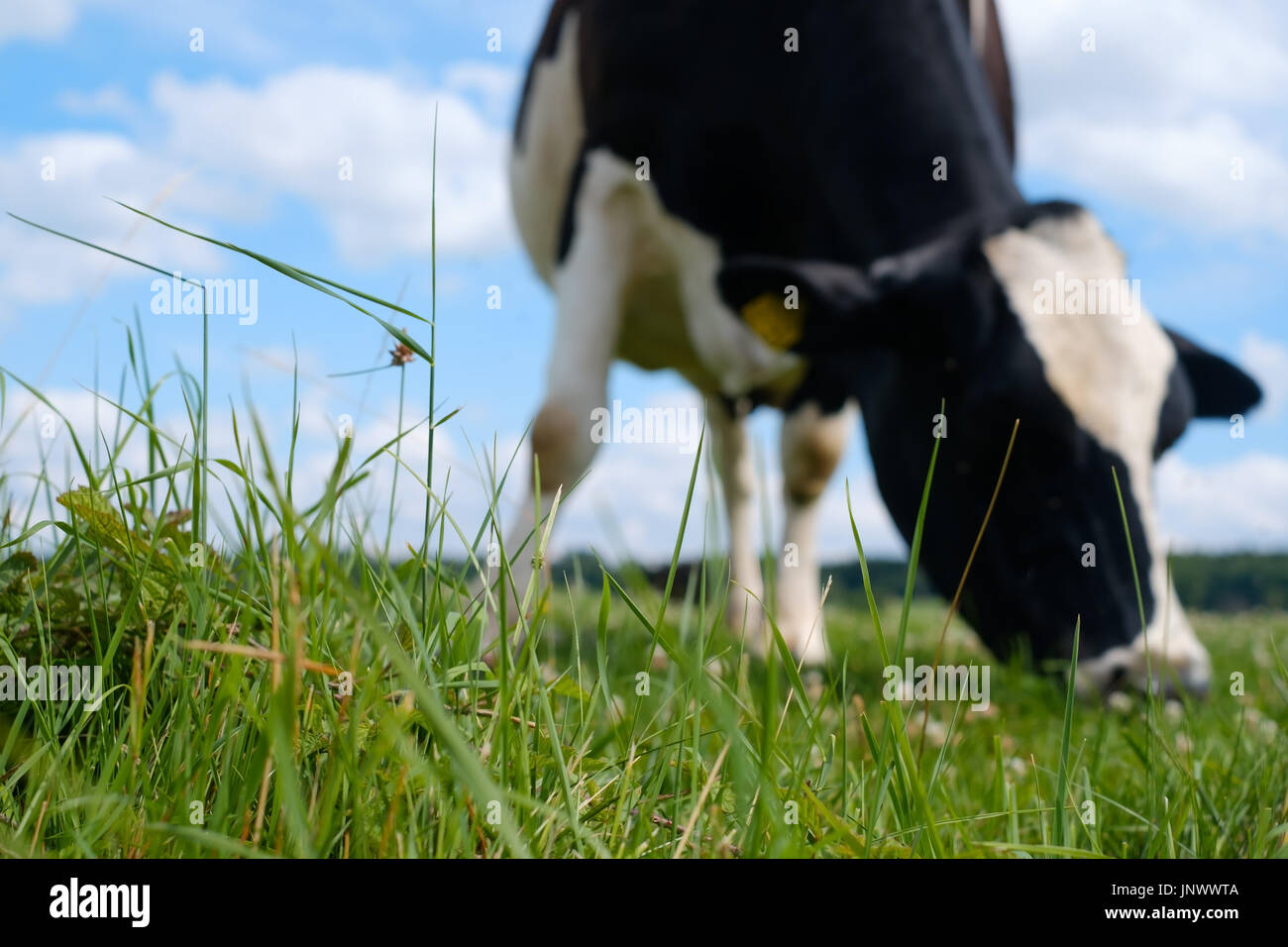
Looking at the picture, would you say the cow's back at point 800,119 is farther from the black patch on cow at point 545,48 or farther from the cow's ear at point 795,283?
the cow's ear at point 795,283

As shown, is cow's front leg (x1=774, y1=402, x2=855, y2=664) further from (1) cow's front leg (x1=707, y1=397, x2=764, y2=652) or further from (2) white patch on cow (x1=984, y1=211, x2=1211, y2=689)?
(2) white patch on cow (x1=984, y1=211, x2=1211, y2=689)

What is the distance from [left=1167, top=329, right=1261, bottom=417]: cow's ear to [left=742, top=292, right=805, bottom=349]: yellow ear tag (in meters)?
1.51

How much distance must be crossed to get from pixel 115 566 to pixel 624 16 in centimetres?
318

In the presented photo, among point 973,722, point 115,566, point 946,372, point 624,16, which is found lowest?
point 973,722

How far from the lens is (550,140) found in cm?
423

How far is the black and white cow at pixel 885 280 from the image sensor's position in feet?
9.20

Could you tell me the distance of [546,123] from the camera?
425 cm

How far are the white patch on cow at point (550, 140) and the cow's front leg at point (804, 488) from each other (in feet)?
4.76

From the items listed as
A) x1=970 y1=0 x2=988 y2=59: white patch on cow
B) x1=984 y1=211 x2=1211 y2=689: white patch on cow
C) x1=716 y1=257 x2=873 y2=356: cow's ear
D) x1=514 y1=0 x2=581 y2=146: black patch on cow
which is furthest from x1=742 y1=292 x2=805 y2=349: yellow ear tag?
x1=970 y1=0 x2=988 y2=59: white patch on cow

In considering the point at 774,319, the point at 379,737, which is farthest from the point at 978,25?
the point at 379,737

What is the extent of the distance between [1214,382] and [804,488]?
74.6 inches

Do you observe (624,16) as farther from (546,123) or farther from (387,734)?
Answer: (387,734)

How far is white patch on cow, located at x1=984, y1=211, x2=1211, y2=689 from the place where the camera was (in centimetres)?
278
